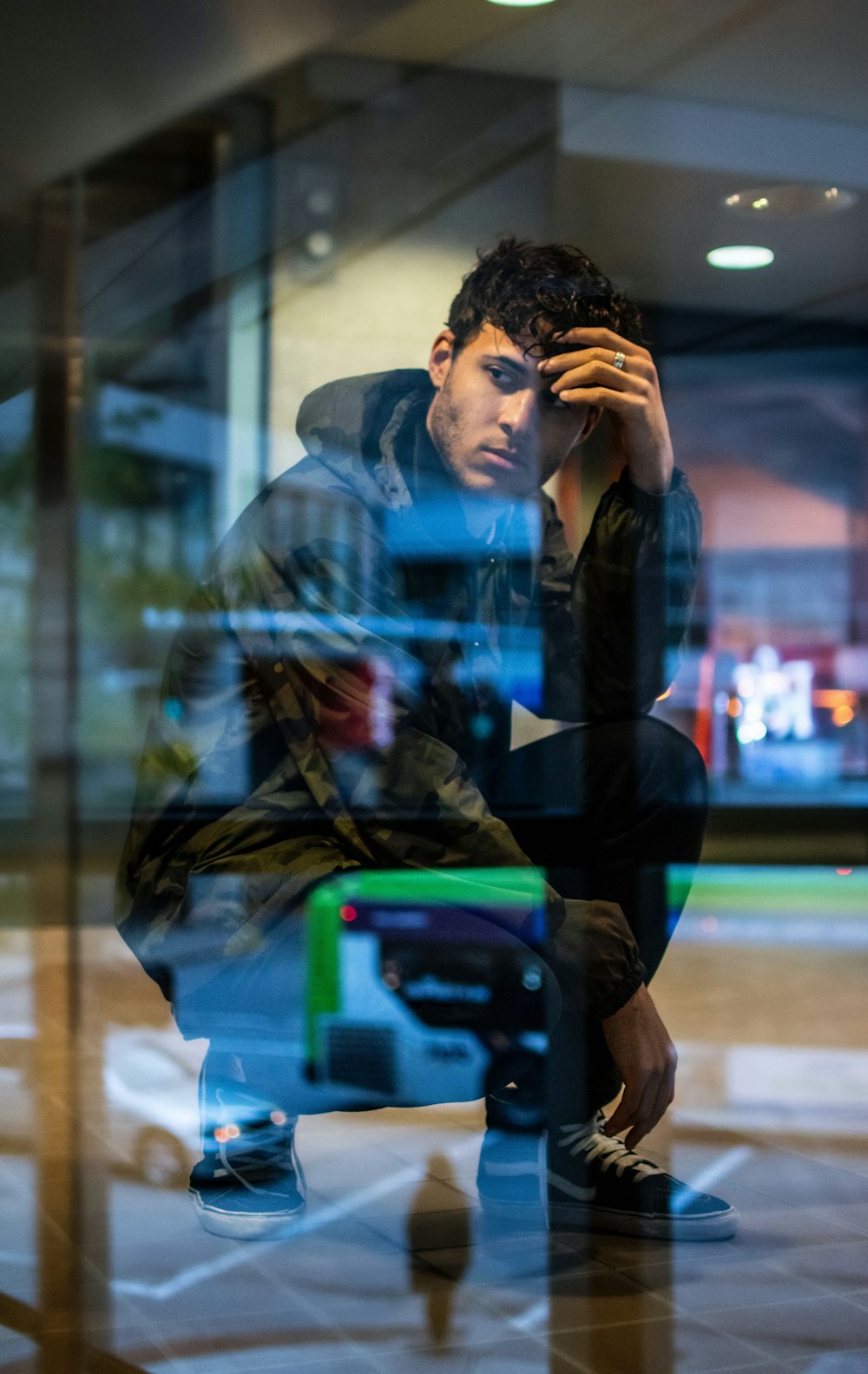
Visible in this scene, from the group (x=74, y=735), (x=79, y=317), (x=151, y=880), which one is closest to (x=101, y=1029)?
(x=151, y=880)

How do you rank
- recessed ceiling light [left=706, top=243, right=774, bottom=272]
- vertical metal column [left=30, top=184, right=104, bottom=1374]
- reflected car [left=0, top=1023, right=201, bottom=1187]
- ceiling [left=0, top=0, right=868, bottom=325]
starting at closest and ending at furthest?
reflected car [left=0, top=1023, right=201, bottom=1187] < ceiling [left=0, top=0, right=868, bottom=325] < recessed ceiling light [left=706, top=243, right=774, bottom=272] < vertical metal column [left=30, top=184, right=104, bottom=1374]

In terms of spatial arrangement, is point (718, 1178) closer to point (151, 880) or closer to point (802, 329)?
point (151, 880)

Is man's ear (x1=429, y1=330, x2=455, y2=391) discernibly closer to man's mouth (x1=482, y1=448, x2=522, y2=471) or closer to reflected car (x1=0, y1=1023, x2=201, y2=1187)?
Result: man's mouth (x1=482, y1=448, x2=522, y2=471)

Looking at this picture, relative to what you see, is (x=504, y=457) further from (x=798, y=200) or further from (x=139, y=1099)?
(x=798, y=200)

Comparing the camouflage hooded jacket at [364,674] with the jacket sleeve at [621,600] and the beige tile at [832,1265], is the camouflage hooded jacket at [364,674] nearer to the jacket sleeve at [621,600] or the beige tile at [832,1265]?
the jacket sleeve at [621,600]

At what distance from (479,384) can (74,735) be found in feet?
7.32

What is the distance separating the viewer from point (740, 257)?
2.02 m

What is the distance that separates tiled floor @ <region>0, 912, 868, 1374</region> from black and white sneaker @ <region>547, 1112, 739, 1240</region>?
0.02 metres

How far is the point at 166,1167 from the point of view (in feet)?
3.09

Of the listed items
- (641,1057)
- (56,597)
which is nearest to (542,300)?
(641,1057)

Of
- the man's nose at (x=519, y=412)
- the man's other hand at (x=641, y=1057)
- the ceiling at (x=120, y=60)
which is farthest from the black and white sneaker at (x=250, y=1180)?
the ceiling at (x=120, y=60)

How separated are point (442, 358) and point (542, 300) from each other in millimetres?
74

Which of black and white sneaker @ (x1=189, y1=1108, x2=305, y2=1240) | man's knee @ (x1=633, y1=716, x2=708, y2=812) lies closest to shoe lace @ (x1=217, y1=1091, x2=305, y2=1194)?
black and white sneaker @ (x1=189, y1=1108, x2=305, y2=1240)

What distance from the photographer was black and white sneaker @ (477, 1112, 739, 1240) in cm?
81
